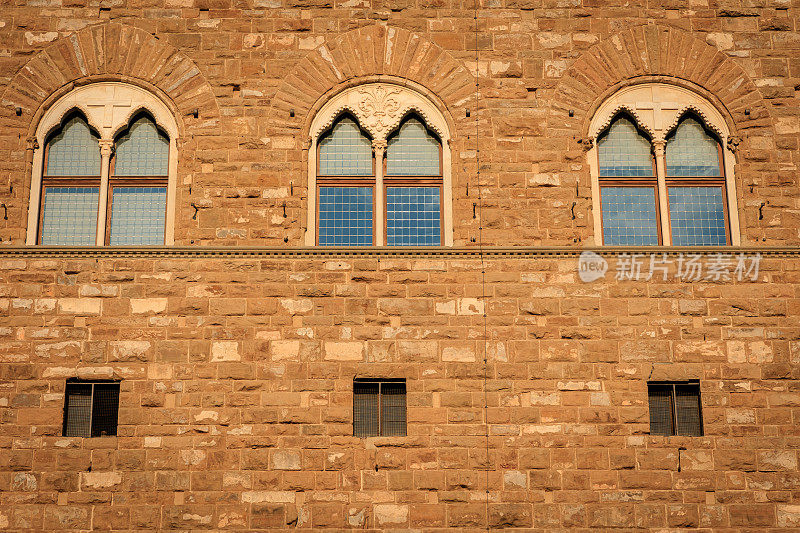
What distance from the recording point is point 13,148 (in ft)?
38.5

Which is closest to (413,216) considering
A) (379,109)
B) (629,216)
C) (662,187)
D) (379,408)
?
(379,109)

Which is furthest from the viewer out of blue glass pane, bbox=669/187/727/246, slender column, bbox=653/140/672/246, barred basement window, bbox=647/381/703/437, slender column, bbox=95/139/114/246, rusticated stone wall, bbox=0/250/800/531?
blue glass pane, bbox=669/187/727/246

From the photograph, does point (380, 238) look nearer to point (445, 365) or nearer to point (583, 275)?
point (445, 365)

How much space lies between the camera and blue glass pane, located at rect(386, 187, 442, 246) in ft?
38.4

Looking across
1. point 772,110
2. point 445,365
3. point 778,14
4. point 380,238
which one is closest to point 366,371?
point 445,365

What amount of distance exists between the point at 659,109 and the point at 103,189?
23.9ft

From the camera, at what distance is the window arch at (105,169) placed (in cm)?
1172

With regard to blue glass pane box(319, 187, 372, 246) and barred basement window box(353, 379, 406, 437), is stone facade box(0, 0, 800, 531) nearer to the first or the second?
barred basement window box(353, 379, 406, 437)

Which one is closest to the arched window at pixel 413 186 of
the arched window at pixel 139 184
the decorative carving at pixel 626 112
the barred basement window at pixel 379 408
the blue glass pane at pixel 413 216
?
the blue glass pane at pixel 413 216

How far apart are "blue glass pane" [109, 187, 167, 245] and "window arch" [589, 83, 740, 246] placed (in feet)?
18.3

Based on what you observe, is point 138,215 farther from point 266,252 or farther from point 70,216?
point 266,252

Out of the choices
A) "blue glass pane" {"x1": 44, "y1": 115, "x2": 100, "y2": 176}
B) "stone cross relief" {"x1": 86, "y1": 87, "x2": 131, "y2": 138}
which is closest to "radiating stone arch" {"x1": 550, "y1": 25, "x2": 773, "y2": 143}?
"stone cross relief" {"x1": 86, "y1": 87, "x2": 131, "y2": 138}

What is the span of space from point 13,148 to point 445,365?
616 cm

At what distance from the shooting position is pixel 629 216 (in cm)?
1185
